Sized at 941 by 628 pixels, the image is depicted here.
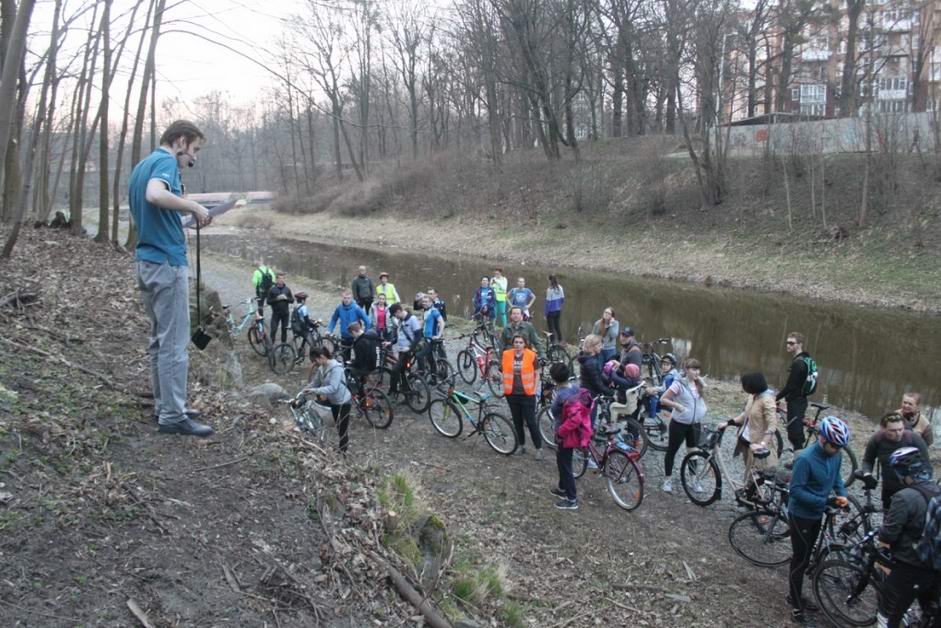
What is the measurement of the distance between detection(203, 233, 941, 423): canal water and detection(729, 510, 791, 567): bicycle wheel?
6.37 m

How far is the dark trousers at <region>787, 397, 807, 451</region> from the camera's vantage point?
8500mm

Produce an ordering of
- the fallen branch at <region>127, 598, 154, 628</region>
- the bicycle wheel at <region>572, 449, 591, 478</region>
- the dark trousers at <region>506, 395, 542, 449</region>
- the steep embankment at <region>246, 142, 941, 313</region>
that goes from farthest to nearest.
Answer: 1. the steep embankment at <region>246, 142, 941, 313</region>
2. the dark trousers at <region>506, 395, 542, 449</region>
3. the bicycle wheel at <region>572, 449, 591, 478</region>
4. the fallen branch at <region>127, 598, 154, 628</region>

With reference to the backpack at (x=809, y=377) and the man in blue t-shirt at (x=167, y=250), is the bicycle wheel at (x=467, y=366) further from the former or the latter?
the man in blue t-shirt at (x=167, y=250)

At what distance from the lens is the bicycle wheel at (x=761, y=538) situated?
6.49m

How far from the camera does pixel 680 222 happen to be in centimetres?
3086

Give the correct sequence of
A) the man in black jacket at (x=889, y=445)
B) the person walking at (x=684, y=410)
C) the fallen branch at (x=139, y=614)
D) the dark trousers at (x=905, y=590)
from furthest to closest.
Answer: the person walking at (x=684, y=410) < the man in black jacket at (x=889, y=445) < the dark trousers at (x=905, y=590) < the fallen branch at (x=139, y=614)

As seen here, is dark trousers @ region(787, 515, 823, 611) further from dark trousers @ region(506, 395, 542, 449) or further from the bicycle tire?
the bicycle tire

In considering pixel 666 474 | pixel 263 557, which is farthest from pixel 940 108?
pixel 263 557

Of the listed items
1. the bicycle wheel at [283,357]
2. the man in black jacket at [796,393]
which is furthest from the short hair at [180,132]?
the bicycle wheel at [283,357]

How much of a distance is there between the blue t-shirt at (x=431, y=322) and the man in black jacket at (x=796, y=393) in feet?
18.4

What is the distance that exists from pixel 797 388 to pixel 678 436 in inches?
68.4

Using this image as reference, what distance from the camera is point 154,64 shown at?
571 inches

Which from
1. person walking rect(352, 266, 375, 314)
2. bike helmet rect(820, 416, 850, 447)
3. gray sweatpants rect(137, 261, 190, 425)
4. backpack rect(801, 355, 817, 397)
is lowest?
backpack rect(801, 355, 817, 397)

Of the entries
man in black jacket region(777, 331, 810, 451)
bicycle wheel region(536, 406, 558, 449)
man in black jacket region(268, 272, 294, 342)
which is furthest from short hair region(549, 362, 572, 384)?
man in black jacket region(268, 272, 294, 342)
